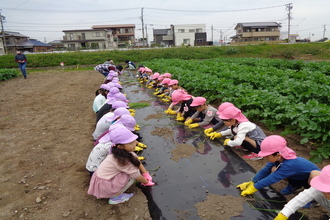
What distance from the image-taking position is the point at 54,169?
4.09 m

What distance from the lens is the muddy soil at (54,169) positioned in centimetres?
294

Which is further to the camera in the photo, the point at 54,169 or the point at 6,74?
the point at 6,74

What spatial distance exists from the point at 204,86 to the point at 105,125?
14.2 ft

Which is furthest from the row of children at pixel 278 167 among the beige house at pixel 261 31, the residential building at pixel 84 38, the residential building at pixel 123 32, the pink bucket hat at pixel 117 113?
the residential building at pixel 123 32

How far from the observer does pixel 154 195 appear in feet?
10.3

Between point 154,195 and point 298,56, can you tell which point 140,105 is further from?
point 298,56

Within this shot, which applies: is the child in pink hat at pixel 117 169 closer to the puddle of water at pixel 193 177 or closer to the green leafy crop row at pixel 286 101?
the puddle of water at pixel 193 177

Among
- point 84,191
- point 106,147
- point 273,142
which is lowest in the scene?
point 84,191

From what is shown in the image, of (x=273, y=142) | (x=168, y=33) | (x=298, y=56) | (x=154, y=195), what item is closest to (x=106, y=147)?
(x=154, y=195)

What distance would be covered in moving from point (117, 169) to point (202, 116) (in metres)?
3.21

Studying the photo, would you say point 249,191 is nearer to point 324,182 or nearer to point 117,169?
point 324,182

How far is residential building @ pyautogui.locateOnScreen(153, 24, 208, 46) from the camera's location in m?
55.2

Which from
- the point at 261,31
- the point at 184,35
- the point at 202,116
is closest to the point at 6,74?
the point at 202,116

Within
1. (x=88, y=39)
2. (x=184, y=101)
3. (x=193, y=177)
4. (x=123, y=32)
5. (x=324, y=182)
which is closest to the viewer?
(x=324, y=182)
